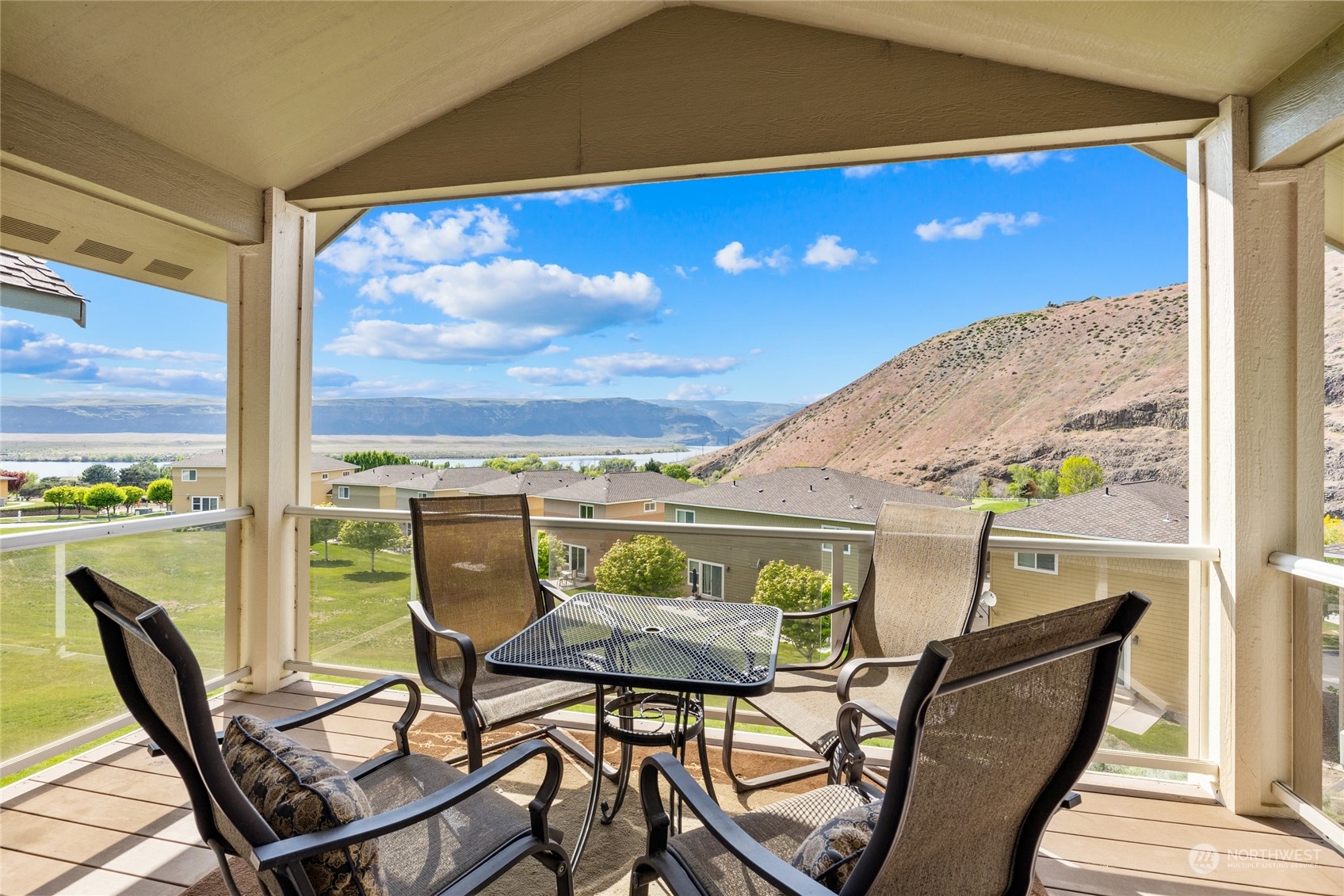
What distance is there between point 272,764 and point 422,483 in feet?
9.10

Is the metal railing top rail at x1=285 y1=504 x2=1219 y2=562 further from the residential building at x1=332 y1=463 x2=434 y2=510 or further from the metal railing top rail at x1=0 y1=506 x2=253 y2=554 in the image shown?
the metal railing top rail at x1=0 y1=506 x2=253 y2=554

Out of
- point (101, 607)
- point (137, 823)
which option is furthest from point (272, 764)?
point (137, 823)

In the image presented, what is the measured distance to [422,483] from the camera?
12.7 feet

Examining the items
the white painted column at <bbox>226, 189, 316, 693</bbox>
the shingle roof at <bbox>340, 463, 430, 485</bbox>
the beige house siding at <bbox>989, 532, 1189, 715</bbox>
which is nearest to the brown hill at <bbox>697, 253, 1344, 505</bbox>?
the beige house siding at <bbox>989, 532, 1189, 715</bbox>

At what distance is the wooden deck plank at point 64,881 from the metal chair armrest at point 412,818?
4.75ft

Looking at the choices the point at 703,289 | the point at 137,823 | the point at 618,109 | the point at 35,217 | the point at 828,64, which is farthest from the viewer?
the point at 703,289

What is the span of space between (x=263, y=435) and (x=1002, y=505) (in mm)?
3938

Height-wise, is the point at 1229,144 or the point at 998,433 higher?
the point at 1229,144

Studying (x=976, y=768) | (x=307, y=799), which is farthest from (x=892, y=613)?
(x=307, y=799)

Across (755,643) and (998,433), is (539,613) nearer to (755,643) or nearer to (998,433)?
(755,643)

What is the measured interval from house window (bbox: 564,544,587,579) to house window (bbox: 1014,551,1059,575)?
2.09m

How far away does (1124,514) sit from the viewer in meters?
3.09

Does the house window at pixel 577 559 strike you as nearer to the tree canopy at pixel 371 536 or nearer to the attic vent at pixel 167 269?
the tree canopy at pixel 371 536

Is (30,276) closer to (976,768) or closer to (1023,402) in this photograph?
(976,768)
